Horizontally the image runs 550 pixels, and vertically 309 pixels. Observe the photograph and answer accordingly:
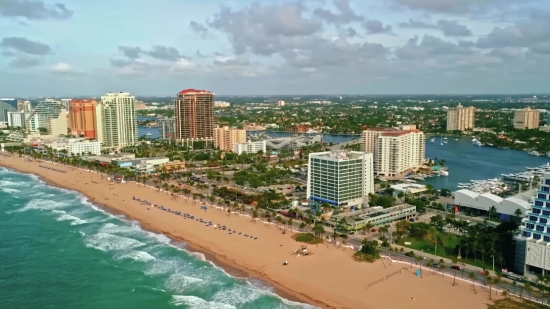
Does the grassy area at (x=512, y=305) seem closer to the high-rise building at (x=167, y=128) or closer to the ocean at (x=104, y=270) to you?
the ocean at (x=104, y=270)

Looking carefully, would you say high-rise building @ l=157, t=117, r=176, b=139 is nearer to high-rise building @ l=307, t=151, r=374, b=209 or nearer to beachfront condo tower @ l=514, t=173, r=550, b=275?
high-rise building @ l=307, t=151, r=374, b=209

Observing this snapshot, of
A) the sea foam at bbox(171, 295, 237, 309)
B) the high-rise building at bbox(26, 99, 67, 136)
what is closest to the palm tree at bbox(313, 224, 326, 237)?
the sea foam at bbox(171, 295, 237, 309)

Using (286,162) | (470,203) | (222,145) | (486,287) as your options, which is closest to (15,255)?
(486,287)

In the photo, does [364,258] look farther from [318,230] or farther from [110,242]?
[110,242]

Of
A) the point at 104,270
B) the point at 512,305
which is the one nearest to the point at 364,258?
the point at 512,305

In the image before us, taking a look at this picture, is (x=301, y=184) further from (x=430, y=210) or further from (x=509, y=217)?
(x=509, y=217)
